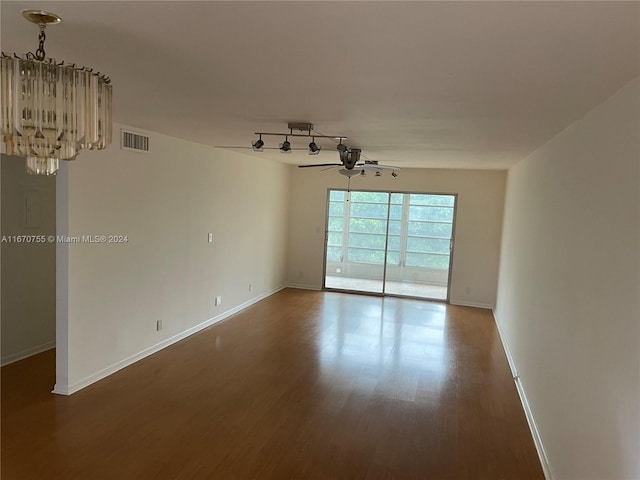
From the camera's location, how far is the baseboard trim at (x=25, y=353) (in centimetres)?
450

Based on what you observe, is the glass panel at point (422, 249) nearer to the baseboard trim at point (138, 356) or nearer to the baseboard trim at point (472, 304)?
the baseboard trim at point (472, 304)

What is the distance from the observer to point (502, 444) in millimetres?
3340

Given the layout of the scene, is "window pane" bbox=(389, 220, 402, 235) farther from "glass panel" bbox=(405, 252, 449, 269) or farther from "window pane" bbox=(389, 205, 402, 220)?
"glass panel" bbox=(405, 252, 449, 269)

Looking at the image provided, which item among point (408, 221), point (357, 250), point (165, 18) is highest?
point (165, 18)

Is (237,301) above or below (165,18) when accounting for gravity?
below

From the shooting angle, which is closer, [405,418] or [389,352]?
[405,418]

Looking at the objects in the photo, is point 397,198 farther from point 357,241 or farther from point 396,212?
point 357,241

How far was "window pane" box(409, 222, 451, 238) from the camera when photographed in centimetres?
867

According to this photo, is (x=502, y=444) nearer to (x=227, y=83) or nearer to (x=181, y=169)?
(x=227, y=83)

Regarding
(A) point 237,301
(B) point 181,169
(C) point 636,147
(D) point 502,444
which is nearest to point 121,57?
(C) point 636,147

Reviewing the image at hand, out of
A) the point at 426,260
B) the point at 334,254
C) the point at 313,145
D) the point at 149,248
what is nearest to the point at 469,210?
the point at 426,260

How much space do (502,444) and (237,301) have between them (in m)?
4.48

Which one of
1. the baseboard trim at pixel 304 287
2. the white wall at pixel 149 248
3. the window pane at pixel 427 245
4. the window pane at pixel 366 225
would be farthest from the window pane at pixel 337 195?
the white wall at pixel 149 248

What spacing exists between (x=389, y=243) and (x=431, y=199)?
1.21 metres
